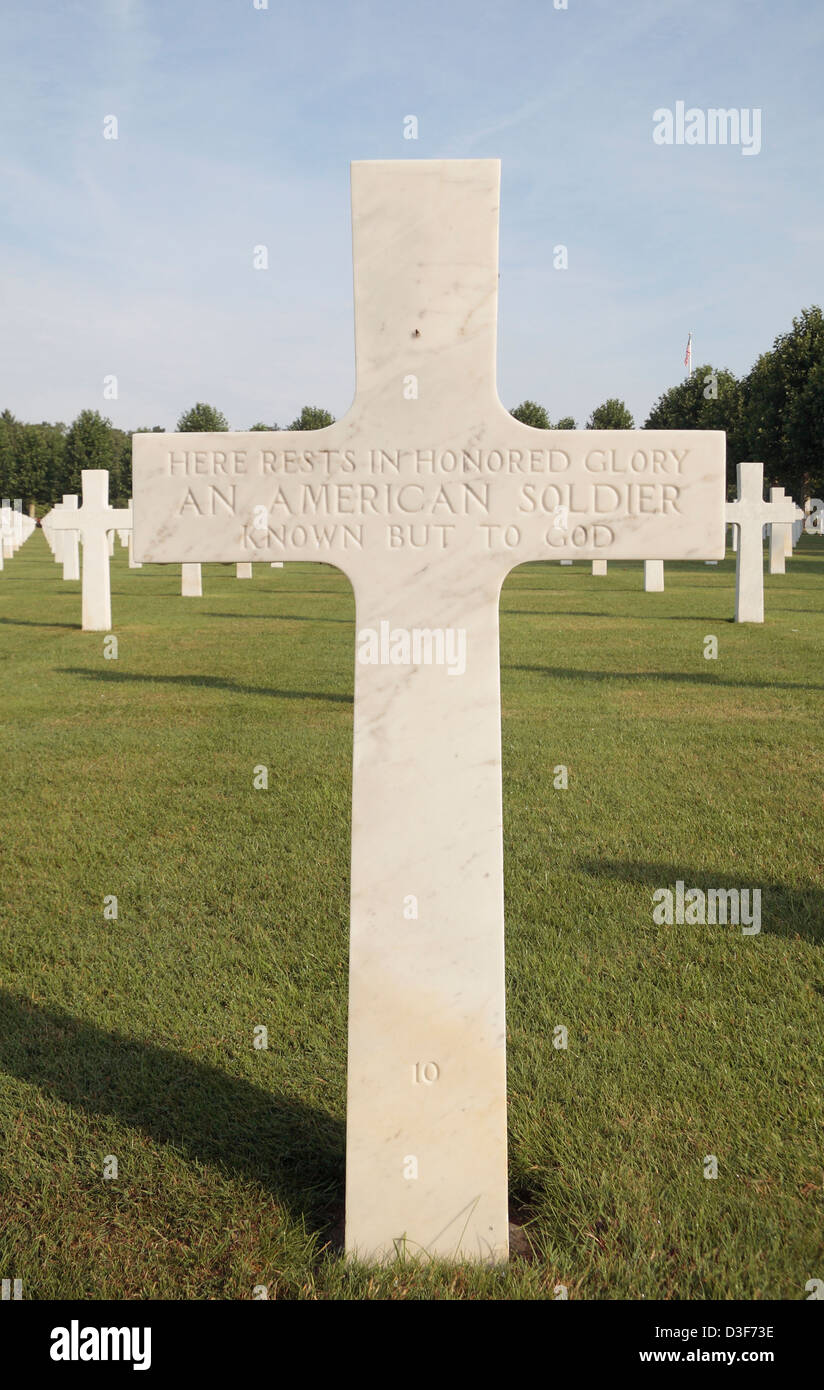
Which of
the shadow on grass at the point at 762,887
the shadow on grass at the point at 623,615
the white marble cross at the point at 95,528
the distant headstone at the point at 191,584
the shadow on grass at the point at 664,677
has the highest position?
the white marble cross at the point at 95,528

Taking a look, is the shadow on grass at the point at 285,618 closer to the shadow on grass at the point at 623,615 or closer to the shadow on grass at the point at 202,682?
the shadow on grass at the point at 623,615

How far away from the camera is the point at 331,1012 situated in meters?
3.65

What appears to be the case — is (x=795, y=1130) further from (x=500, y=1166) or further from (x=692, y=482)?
(x=692, y=482)

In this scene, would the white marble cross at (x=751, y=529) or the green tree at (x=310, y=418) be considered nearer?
the white marble cross at (x=751, y=529)

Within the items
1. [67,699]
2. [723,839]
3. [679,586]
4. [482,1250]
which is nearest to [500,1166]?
[482,1250]

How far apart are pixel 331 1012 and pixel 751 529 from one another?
1318 cm

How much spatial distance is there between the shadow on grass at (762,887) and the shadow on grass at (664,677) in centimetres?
565

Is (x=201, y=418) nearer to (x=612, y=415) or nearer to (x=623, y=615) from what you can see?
(x=612, y=415)

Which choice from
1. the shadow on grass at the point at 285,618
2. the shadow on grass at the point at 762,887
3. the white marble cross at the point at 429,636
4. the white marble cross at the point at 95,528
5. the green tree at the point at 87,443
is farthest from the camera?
the green tree at the point at 87,443

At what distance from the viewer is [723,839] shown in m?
5.52

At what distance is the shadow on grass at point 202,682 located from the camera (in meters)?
10.0

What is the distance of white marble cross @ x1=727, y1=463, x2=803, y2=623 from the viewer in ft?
49.5

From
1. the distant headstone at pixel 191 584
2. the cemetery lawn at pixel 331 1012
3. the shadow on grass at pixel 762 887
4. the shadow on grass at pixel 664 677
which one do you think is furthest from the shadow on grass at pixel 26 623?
the shadow on grass at pixel 762 887

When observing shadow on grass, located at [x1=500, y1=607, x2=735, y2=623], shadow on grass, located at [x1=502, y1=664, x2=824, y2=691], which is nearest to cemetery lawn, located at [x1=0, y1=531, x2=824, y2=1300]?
shadow on grass, located at [x1=502, y1=664, x2=824, y2=691]
